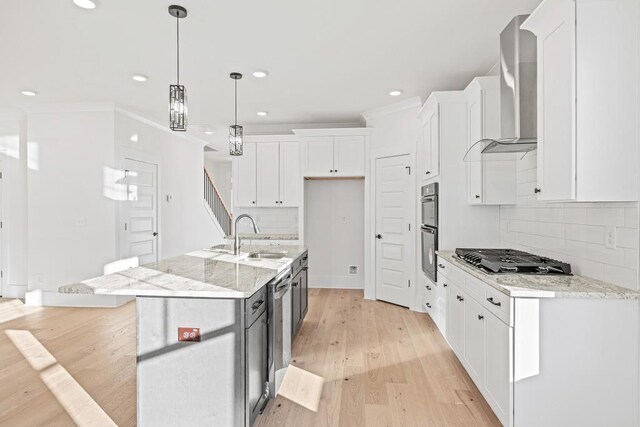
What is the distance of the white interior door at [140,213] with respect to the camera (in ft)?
17.3

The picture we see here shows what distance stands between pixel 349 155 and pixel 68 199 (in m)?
3.89

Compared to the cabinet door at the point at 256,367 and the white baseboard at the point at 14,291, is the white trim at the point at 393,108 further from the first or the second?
the white baseboard at the point at 14,291

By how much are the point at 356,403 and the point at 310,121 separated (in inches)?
174

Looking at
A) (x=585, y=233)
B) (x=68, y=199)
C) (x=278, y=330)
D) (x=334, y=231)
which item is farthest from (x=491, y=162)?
(x=68, y=199)

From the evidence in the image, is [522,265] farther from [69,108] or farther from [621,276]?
[69,108]

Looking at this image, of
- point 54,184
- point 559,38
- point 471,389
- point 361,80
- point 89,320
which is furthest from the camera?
point 54,184

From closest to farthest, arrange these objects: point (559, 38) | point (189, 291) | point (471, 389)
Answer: point (189, 291) < point (559, 38) < point (471, 389)

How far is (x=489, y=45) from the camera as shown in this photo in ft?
10.8

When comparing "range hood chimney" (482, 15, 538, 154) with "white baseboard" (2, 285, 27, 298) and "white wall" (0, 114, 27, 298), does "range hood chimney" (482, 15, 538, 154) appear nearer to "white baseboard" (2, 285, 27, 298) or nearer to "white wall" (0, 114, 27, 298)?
"white wall" (0, 114, 27, 298)

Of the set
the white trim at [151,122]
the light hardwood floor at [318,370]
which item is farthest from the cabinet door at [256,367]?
the white trim at [151,122]

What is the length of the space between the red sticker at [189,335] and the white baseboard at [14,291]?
199 inches

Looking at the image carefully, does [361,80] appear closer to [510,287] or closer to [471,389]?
[510,287]

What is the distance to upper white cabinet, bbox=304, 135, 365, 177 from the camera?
5.49 m

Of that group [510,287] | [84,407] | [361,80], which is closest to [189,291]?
[84,407]
